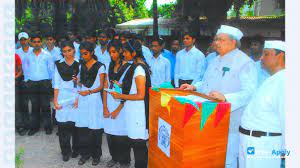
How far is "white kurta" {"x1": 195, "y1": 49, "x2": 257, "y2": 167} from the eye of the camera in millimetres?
3396

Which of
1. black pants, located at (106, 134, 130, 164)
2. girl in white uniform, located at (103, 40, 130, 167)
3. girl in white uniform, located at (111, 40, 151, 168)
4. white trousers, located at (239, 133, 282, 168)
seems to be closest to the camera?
white trousers, located at (239, 133, 282, 168)

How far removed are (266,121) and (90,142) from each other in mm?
2901

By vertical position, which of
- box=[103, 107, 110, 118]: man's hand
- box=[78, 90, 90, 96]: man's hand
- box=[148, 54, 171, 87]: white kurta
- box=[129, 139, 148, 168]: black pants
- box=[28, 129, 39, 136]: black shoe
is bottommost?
box=[28, 129, 39, 136]: black shoe

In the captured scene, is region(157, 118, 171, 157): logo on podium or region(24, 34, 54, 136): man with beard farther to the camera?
region(24, 34, 54, 136): man with beard

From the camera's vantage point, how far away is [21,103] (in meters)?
6.91

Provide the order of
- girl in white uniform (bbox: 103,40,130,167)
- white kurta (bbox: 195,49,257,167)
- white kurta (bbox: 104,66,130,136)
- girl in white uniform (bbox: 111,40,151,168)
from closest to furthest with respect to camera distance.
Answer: white kurta (bbox: 195,49,257,167) → girl in white uniform (bbox: 111,40,151,168) → girl in white uniform (bbox: 103,40,130,167) → white kurta (bbox: 104,66,130,136)

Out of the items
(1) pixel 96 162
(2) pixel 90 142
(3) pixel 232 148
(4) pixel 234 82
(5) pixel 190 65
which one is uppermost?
(5) pixel 190 65

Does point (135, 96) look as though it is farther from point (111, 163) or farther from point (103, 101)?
point (111, 163)

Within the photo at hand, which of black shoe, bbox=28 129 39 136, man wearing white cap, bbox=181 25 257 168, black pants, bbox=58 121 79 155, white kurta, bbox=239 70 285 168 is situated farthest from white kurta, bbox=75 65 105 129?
white kurta, bbox=239 70 285 168

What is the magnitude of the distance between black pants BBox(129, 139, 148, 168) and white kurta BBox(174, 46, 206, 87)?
9.28 ft

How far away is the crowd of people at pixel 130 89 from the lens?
304 cm

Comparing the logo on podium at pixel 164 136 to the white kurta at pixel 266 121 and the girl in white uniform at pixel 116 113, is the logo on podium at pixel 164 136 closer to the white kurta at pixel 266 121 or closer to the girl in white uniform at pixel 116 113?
the white kurta at pixel 266 121

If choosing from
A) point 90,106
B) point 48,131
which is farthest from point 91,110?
point 48,131

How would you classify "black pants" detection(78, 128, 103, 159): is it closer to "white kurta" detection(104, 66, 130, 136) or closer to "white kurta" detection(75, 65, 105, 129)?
"white kurta" detection(75, 65, 105, 129)
